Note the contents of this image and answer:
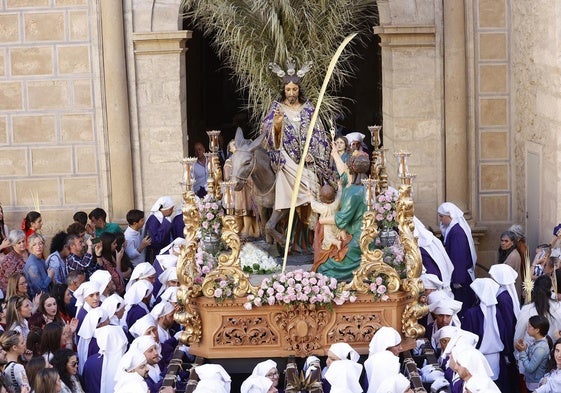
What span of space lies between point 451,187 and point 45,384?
951 cm

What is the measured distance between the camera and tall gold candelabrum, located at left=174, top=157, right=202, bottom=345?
15680 mm

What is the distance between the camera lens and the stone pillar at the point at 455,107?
21172mm

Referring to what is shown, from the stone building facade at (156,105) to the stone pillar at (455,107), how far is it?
0.5 inches

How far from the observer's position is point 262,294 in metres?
15.6

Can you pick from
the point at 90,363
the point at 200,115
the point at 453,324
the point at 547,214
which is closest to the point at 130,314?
the point at 90,363

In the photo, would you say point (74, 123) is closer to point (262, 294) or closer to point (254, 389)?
point (262, 294)

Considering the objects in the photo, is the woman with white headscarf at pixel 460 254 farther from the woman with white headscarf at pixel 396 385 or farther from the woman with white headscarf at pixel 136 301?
the woman with white headscarf at pixel 396 385

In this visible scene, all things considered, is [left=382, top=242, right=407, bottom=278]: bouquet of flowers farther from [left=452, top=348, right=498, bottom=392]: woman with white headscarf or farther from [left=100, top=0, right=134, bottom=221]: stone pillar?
[left=100, top=0, right=134, bottom=221]: stone pillar

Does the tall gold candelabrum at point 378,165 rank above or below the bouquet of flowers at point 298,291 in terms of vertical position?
above

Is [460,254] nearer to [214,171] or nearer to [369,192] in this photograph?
[214,171]

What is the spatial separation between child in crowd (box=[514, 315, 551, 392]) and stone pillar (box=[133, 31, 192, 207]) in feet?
23.8

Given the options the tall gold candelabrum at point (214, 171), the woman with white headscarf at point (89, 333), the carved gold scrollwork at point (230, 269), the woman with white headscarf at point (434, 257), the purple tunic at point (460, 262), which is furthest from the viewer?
the purple tunic at point (460, 262)

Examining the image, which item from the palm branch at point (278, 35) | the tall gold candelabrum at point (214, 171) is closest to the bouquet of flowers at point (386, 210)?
the tall gold candelabrum at point (214, 171)

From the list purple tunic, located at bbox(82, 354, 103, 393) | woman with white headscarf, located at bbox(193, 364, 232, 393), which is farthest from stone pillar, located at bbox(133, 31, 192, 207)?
woman with white headscarf, located at bbox(193, 364, 232, 393)
